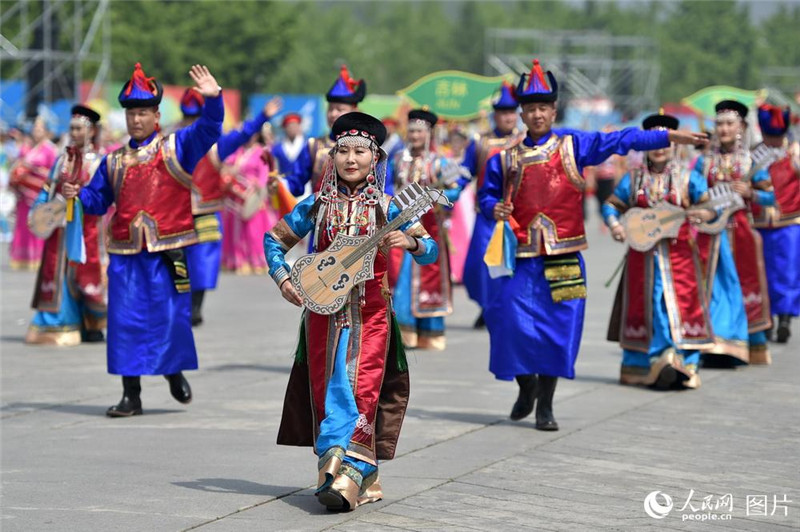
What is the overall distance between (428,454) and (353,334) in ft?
4.41

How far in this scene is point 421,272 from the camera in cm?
1200

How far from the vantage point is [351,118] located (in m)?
6.34

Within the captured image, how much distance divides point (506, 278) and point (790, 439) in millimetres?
1755

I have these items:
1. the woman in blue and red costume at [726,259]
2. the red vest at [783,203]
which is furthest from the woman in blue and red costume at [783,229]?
the woman in blue and red costume at [726,259]

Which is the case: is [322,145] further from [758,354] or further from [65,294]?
[758,354]

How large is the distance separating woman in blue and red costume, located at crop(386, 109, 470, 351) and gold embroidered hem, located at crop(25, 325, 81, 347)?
2576mm

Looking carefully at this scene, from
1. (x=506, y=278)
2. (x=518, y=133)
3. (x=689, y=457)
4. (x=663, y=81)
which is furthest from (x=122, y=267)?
(x=663, y=81)

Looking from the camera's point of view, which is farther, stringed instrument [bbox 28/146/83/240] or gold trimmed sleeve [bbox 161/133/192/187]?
stringed instrument [bbox 28/146/83/240]

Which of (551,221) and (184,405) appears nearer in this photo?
(551,221)

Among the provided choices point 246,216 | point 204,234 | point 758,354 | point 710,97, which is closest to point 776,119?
point 758,354

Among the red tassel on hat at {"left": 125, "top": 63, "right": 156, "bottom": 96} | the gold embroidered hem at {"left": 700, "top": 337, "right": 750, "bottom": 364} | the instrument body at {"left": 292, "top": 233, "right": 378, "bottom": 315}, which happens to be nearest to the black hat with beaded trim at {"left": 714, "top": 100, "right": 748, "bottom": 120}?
the gold embroidered hem at {"left": 700, "top": 337, "right": 750, "bottom": 364}

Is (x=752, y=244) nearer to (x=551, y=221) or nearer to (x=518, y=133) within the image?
(x=518, y=133)

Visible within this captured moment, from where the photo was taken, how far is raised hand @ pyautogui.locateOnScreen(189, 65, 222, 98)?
26.3 ft

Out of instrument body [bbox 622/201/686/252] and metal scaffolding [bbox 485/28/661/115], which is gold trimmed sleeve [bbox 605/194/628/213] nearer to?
instrument body [bbox 622/201/686/252]
